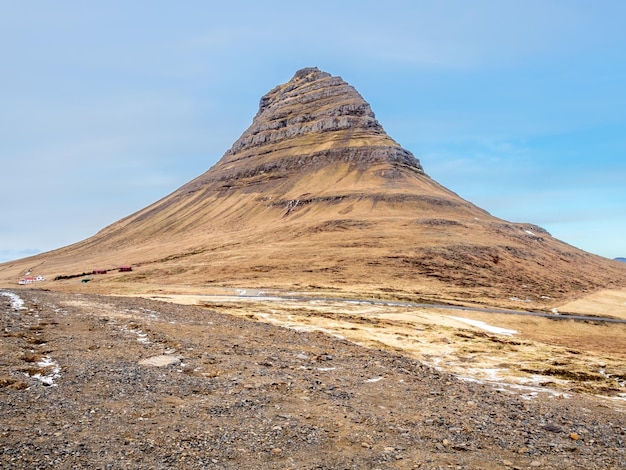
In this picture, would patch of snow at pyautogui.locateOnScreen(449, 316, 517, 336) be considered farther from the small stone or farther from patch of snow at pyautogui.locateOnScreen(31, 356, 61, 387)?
patch of snow at pyautogui.locateOnScreen(31, 356, 61, 387)

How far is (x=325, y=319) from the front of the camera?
1671 inches

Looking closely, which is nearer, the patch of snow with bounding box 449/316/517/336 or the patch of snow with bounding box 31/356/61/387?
the patch of snow with bounding box 31/356/61/387

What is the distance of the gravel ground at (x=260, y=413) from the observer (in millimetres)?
10734

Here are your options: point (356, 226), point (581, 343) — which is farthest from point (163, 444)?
point (356, 226)

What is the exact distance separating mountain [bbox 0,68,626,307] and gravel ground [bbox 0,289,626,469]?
4839 centimetres

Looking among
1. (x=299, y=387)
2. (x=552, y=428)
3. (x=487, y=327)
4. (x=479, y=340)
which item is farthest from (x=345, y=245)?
(x=552, y=428)

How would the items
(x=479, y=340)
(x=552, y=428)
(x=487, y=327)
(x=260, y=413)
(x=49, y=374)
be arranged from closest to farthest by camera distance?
(x=260, y=413) < (x=552, y=428) < (x=49, y=374) < (x=479, y=340) < (x=487, y=327)

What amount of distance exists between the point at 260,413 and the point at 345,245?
9247cm

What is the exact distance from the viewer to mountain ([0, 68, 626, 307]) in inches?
3255

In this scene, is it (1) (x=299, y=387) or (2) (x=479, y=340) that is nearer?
(1) (x=299, y=387)

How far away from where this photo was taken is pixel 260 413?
13742mm

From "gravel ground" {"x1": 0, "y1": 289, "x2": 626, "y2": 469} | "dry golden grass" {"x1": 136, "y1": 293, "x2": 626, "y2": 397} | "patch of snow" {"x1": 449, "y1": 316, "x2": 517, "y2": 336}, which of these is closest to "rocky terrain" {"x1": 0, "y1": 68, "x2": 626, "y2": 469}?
"gravel ground" {"x1": 0, "y1": 289, "x2": 626, "y2": 469}

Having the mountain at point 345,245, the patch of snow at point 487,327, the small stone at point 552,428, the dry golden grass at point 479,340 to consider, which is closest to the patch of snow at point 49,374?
the small stone at point 552,428

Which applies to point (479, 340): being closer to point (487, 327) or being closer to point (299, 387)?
point (487, 327)
